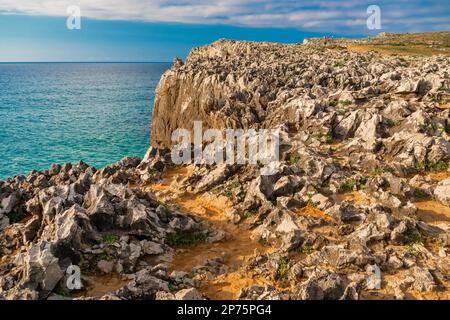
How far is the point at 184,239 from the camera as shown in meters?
18.3

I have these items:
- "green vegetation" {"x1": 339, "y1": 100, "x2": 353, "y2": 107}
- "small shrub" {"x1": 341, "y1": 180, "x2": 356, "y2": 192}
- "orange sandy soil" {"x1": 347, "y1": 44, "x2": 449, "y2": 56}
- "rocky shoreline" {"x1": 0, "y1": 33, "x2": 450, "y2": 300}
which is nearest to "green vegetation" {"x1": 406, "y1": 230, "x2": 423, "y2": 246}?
"rocky shoreline" {"x1": 0, "y1": 33, "x2": 450, "y2": 300}

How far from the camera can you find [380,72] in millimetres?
41969

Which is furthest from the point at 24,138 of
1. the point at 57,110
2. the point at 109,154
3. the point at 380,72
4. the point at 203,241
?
the point at 203,241

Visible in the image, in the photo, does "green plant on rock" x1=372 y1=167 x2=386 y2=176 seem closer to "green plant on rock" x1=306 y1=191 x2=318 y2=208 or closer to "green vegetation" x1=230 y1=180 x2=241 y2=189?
"green plant on rock" x1=306 y1=191 x2=318 y2=208

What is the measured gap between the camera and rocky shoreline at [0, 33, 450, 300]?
13.9 metres

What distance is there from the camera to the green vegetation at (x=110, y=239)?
15.9 metres

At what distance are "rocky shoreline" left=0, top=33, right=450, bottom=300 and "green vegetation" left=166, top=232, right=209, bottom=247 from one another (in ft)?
0.17

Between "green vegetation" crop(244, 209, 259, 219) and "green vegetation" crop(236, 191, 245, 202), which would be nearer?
"green vegetation" crop(244, 209, 259, 219)

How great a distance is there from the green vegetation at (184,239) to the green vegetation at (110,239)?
246 centimetres

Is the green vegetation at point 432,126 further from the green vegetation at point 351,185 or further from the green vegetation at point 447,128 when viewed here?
the green vegetation at point 351,185

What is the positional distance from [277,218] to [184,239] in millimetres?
4468
